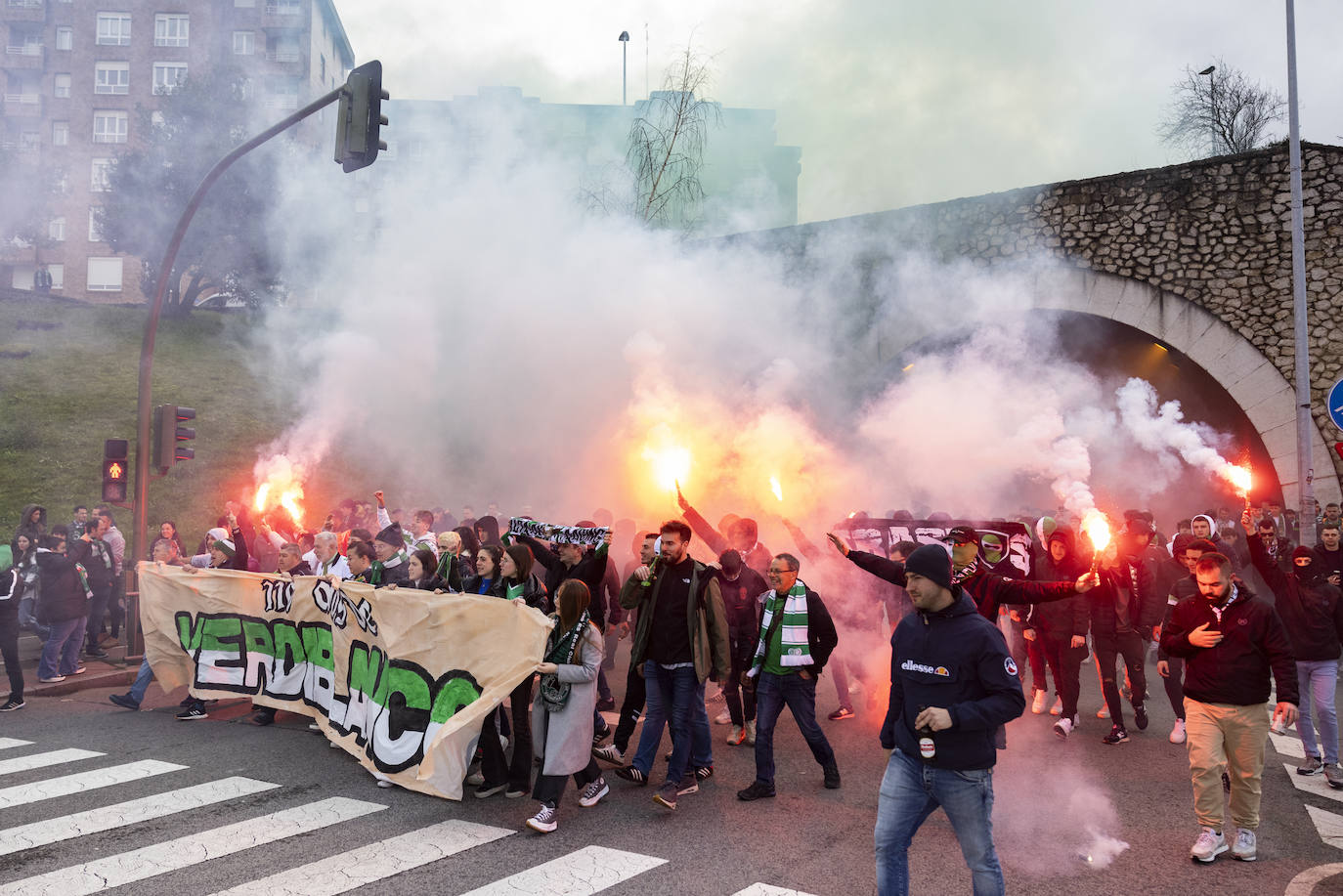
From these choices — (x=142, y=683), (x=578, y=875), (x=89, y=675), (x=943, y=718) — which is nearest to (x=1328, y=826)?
(x=943, y=718)

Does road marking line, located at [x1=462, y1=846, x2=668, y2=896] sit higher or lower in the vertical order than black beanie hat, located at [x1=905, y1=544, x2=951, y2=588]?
lower

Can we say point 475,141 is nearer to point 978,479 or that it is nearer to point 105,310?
point 978,479

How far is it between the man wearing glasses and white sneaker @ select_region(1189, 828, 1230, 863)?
6.59 feet

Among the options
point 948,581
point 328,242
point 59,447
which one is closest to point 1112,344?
point 948,581

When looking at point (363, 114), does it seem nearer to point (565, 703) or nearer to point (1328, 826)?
point (565, 703)

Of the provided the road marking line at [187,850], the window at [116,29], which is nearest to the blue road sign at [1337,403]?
the road marking line at [187,850]

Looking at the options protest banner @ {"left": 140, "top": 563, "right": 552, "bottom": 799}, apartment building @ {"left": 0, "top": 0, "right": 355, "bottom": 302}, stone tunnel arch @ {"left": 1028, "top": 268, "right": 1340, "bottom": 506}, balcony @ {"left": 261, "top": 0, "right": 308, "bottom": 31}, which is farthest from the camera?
balcony @ {"left": 261, "top": 0, "right": 308, "bottom": 31}

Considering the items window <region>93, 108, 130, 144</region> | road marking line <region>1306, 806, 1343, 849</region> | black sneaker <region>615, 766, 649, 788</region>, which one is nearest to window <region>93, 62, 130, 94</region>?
window <region>93, 108, 130, 144</region>

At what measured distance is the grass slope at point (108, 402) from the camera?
1919 cm

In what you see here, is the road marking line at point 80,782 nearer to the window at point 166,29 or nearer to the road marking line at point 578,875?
the road marking line at point 578,875

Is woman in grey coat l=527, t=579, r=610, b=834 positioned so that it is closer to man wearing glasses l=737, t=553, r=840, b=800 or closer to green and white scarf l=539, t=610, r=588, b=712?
green and white scarf l=539, t=610, r=588, b=712

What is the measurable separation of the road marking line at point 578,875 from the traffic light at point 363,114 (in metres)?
6.23

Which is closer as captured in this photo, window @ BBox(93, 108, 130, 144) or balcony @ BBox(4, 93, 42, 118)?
balcony @ BBox(4, 93, 42, 118)

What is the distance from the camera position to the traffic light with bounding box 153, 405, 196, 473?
1103 centimetres
